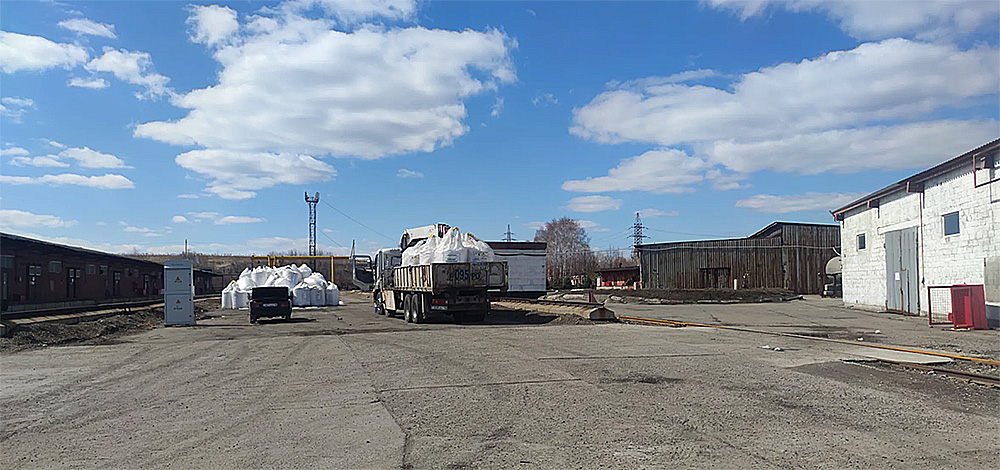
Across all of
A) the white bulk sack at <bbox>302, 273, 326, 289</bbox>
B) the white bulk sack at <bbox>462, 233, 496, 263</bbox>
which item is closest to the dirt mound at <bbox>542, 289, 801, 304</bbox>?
the white bulk sack at <bbox>302, 273, 326, 289</bbox>

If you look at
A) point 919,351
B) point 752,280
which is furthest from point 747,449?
point 752,280

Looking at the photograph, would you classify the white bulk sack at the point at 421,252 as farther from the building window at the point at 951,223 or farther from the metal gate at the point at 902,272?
the metal gate at the point at 902,272

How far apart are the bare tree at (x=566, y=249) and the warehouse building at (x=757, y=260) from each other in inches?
1572

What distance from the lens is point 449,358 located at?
14164 millimetres

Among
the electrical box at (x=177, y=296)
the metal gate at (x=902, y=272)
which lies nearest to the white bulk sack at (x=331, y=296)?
the electrical box at (x=177, y=296)

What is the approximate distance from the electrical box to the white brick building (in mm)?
27672

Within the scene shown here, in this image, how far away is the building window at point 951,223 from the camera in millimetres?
23109

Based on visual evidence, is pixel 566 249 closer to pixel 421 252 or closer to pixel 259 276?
pixel 259 276

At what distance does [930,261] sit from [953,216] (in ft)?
6.95

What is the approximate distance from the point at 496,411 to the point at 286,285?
132 ft

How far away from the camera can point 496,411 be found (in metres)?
8.59

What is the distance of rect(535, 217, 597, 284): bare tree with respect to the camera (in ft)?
320

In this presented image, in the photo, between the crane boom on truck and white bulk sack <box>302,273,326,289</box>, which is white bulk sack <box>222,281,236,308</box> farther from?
the crane boom on truck

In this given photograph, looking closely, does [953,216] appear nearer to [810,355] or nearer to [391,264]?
[810,355]
